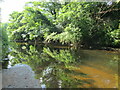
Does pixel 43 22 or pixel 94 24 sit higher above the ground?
pixel 43 22

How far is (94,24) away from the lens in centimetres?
1445

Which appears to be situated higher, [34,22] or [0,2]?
[34,22]

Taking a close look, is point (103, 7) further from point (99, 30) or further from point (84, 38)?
point (84, 38)

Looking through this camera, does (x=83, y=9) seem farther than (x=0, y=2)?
Yes

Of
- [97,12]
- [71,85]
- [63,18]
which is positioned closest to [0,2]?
[71,85]

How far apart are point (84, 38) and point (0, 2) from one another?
11.7m

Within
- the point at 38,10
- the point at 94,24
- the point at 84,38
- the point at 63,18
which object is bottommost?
the point at 84,38

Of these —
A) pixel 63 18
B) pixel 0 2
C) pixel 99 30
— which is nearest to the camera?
pixel 0 2

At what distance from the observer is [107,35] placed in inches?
517

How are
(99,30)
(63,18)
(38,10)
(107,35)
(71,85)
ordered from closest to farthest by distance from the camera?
(71,85) → (107,35) → (99,30) → (63,18) → (38,10)

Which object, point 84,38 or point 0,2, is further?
→ point 84,38

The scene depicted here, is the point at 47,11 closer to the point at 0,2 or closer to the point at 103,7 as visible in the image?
the point at 103,7

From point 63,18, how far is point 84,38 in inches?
170

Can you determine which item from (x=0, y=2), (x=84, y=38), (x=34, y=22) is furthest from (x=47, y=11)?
(x=0, y=2)
